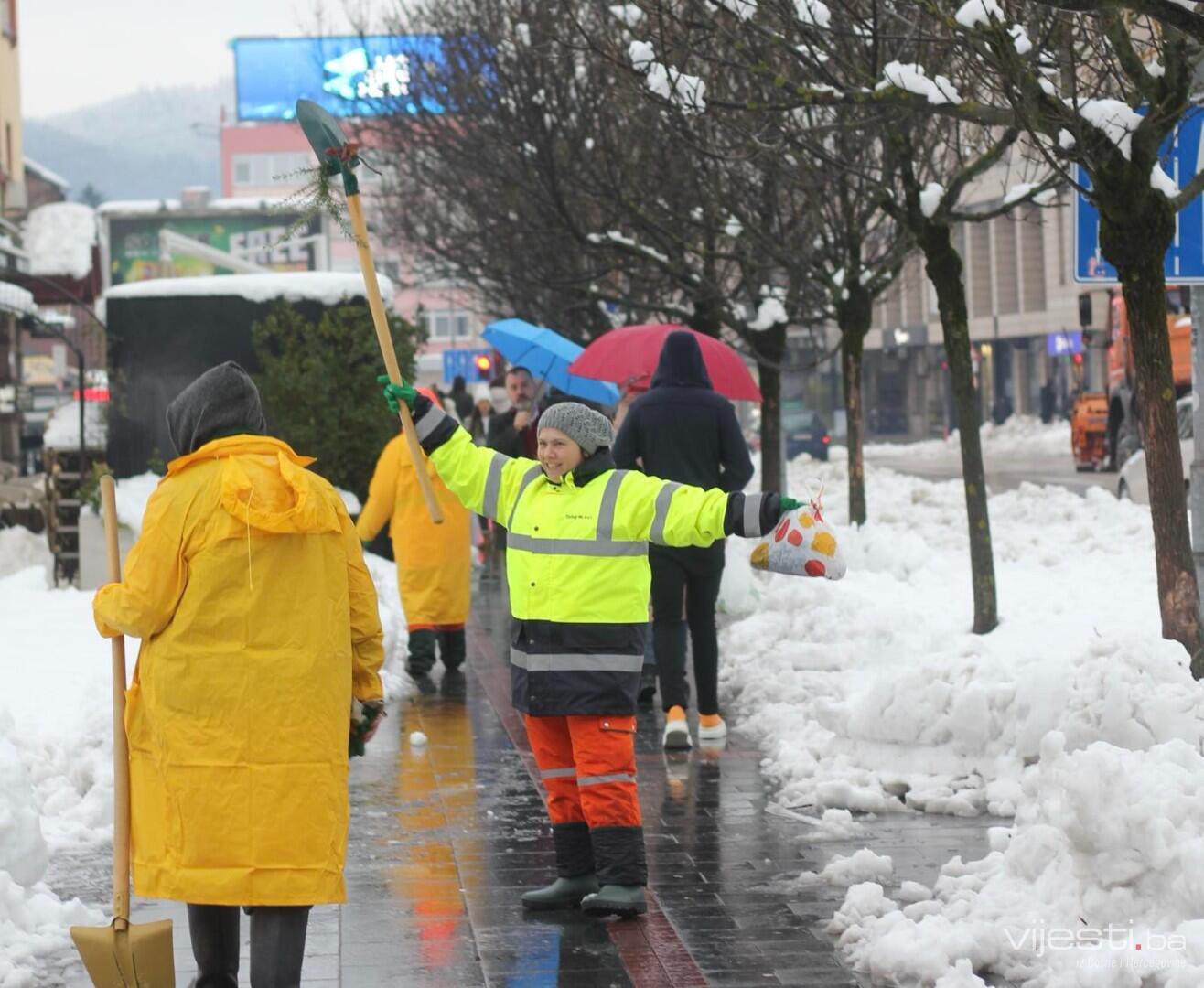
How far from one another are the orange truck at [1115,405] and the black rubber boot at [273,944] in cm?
2391

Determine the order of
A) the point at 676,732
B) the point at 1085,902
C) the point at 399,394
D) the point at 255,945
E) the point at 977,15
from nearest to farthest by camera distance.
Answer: the point at 255,945, the point at 1085,902, the point at 399,394, the point at 977,15, the point at 676,732

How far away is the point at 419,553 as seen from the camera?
→ 1232 cm

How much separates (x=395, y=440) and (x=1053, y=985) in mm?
7694

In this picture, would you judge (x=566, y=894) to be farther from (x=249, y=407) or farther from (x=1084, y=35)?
(x=1084, y=35)

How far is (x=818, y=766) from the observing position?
8.53 meters

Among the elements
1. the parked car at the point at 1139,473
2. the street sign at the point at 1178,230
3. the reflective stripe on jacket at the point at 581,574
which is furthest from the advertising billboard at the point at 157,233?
the reflective stripe on jacket at the point at 581,574

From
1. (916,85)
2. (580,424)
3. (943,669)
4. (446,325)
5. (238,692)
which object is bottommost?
(943,669)

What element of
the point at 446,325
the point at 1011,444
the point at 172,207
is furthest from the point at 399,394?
the point at 446,325

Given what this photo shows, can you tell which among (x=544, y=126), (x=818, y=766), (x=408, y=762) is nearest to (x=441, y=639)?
(x=408, y=762)

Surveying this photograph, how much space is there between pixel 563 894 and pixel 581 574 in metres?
1.05

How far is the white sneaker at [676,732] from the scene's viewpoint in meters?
9.42

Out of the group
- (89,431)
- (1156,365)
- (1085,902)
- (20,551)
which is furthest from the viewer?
(20,551)

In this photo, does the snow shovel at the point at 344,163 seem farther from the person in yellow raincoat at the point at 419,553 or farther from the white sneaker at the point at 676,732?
the person in yellow raincoat at the point at 419,553

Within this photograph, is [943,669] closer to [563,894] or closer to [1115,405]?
[563,894]
